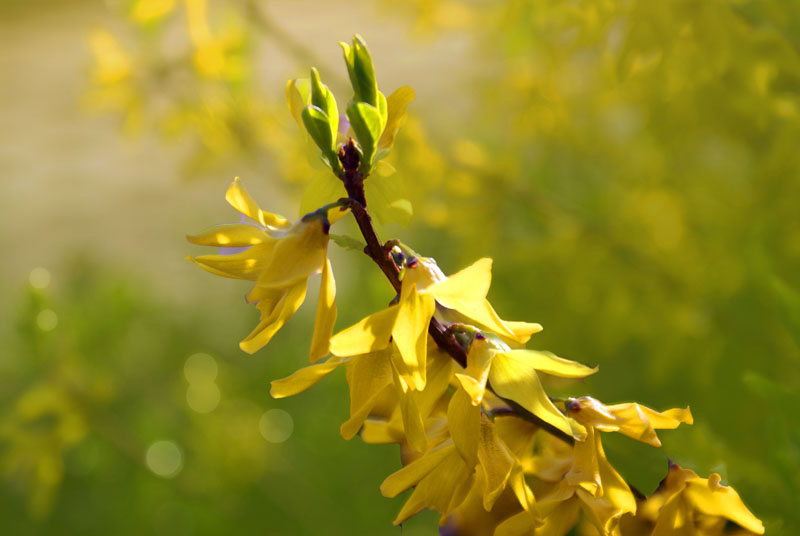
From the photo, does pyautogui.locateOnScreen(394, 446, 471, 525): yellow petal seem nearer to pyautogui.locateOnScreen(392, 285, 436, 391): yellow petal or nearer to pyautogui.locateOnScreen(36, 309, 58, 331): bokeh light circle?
pyautogui.locateOnScreen(392, 285, 436, 391): yellow petal

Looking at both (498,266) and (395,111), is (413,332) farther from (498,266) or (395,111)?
(498,266)

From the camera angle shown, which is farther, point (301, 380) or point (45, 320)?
point (45, 320)

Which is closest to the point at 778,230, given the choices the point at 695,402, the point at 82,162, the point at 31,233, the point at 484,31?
the point at 695,402

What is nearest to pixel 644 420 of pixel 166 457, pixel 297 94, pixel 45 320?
pixel 297 94

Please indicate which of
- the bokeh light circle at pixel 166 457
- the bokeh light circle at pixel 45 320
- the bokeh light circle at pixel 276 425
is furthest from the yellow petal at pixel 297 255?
the bokeh light circle at pixel 276 425

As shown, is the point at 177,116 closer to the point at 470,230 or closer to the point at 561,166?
the point at 470,230

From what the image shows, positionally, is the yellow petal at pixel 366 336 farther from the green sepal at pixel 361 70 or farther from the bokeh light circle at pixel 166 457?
the bokeh light circle at pixel 166 457
